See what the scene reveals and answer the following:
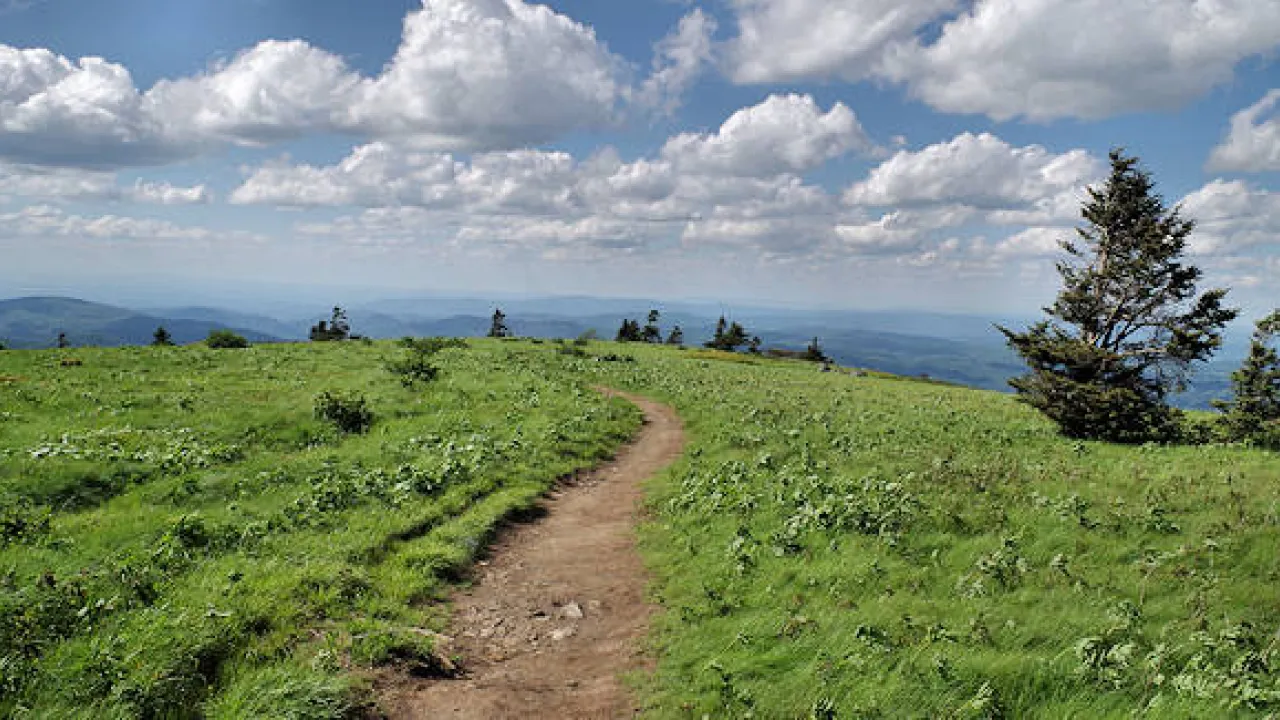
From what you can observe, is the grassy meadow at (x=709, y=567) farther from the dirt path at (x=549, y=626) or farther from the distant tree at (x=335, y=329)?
the distant tree at (x=335, y=329)

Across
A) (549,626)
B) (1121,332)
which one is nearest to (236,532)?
(549,626)

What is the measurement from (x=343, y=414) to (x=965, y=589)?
19.7 metres

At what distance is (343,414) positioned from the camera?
21172 millimetres

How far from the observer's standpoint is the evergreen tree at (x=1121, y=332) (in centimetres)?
2569

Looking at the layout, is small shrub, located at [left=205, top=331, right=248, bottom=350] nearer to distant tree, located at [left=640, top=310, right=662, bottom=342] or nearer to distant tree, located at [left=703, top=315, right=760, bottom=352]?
distant tree, located at [left=703, top=315, right=760, bottom=352]

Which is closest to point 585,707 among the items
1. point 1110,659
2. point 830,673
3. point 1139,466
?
point 830,673

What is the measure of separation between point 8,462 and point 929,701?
1868cm

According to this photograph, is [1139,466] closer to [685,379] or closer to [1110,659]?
[1110,659]

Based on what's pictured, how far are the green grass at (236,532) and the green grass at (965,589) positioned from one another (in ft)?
13.8

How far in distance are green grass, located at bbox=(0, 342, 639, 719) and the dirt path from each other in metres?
0.58

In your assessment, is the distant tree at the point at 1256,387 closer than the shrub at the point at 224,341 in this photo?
Yes

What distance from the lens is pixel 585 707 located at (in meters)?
7.14

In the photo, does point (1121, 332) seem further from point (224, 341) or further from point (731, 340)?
point (731, 340)

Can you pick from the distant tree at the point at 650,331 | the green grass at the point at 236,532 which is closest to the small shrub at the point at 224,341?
the green grass at the point at 236,532
